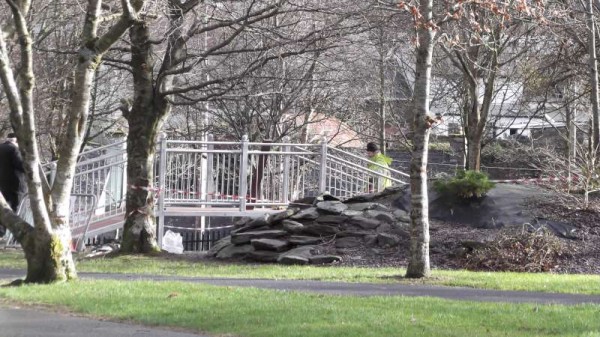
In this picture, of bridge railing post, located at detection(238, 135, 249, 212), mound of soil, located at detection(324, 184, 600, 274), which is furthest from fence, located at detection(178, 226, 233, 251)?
mound of soil, located at detection(324, 184, 600, 274)

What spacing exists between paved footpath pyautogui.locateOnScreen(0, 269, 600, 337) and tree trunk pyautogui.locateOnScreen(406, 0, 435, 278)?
36.1 inches

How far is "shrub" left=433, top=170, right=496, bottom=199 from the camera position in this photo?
653 inches

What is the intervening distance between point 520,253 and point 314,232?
12.4 feet

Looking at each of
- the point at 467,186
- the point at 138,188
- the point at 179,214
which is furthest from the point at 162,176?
the point at 467,186

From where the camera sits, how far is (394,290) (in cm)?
1130

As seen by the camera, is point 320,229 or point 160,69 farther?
point 160,69

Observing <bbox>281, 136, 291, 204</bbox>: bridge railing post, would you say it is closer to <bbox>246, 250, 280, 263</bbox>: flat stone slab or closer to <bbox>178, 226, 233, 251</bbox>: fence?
<bbox>246, 250, 280, 263</bbox>: flat stone slab

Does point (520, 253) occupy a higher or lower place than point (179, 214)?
lower

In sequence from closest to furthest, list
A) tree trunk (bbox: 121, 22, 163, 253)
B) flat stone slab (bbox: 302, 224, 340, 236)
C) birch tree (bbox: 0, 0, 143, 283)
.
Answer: birch tree (bbox: 0, 0, 143, 283) < flat stone slab (bbox: 302, 224, 340, 236) < tree trunk (bbox: 121, 22, 163, 253)

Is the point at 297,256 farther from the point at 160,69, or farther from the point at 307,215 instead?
the point at 160,69

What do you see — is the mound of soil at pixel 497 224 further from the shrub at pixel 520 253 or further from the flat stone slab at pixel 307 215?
the flat stone slab at pixel 307 215

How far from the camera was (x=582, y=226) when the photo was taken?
52.0 feet

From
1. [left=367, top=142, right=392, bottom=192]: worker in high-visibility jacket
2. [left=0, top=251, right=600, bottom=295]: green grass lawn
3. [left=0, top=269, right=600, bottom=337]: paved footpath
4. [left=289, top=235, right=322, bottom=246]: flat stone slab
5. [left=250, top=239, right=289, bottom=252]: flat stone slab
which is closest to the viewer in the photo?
[left=0, top=269, right=600, bottom=337]: paved footpath

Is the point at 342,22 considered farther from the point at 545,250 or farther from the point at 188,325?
the point at 188,325
